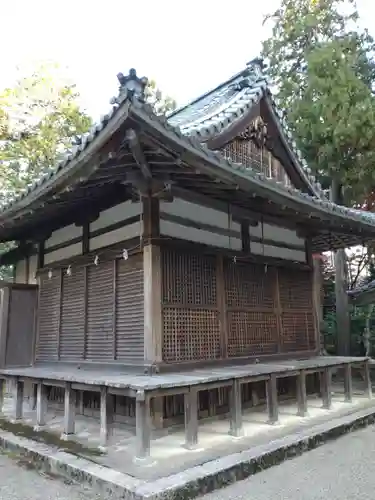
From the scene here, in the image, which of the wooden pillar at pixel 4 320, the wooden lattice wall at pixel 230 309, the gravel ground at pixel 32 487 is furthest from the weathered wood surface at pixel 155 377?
the wooden pillar at pixel 4 320

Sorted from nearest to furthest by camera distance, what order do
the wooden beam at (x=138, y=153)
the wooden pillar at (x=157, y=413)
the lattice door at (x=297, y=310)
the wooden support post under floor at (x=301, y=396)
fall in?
the wooden beam at (x=138, y=153) < the wooden pillar at (x=157, y=413) < the wooden support post under floor at (x=301, y=396) < the lattice door at (x=297, y=310)

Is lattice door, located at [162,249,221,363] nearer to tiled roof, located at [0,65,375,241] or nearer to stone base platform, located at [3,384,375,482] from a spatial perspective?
stone base platform, located at [3,384,375,482]

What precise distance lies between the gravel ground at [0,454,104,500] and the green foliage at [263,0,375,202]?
1011cm

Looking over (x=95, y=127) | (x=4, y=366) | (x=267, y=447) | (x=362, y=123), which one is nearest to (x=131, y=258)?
(x=95, y=127)

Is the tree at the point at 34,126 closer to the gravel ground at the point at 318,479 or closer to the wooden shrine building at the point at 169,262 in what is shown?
the wooden shrine building at the point at 169,262

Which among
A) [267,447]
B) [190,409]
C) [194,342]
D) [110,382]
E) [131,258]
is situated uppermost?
[131,258]

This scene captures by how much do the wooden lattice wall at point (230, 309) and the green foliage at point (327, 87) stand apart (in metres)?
4.80

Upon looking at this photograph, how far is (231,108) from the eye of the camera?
7.53 metres

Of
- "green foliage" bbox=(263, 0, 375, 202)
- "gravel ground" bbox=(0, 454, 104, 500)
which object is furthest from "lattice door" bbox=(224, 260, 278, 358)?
"green foliage" bbox=(263, 0, 375, 202)

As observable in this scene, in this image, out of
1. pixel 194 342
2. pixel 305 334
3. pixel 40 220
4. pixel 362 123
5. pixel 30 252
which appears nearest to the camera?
pixel 194 342

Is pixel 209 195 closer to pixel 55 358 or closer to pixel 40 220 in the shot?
pixel 40 220

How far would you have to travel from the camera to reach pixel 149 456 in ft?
14.2

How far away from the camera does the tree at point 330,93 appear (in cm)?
1120

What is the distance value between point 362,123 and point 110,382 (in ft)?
30.8
